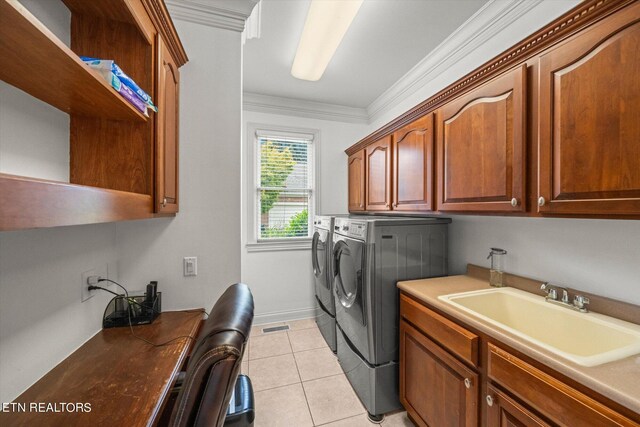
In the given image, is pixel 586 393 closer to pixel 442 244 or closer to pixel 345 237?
pixel 442 244

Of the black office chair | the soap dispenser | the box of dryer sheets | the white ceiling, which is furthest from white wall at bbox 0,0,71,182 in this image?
the soap dispenser

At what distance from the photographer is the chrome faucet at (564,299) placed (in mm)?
1275

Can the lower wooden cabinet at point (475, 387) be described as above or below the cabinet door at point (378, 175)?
below

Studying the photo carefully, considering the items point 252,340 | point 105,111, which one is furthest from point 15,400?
point 252,340

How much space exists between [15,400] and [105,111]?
1045 mm

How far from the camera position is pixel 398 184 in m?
2.20

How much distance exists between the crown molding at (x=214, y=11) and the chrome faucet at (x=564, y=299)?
2.40 metres

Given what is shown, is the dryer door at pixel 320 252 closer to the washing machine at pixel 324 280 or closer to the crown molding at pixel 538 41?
the washing machine at pixel 324 280

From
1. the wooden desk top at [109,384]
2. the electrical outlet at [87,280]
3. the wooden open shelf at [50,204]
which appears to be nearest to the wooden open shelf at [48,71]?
the wooden open shelf at [50,204]

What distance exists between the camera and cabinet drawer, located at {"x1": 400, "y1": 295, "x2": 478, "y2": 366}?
1.19 meters

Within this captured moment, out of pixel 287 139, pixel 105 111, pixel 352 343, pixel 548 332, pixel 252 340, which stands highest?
pixel 287 139

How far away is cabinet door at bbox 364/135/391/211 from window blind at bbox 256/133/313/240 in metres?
0.86

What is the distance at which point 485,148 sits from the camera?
1401 mm

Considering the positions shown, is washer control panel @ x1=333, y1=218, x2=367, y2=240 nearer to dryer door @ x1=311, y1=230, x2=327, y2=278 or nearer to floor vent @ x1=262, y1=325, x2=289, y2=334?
dryer door @ x1=311, y1=230, x2=327, y2=278
